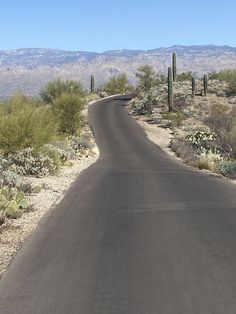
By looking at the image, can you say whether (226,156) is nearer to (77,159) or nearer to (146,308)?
(77,159)

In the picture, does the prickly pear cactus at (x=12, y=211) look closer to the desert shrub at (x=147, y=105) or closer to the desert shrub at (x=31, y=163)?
the desert shrub at (x=31, y=163)

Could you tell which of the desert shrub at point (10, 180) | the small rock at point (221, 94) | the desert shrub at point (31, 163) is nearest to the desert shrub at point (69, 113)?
the desert shrub at point (31, 163)

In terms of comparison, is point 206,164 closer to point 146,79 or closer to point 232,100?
point 232,100

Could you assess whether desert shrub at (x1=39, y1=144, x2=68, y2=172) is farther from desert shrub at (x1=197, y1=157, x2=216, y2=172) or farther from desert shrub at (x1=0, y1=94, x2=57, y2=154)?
desert shrub at (x1=197, y1=157, x2=216, y2=172)

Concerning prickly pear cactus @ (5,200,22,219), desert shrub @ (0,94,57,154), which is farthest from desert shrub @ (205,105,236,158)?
prickly pear cactus @ (5,200,22,219)

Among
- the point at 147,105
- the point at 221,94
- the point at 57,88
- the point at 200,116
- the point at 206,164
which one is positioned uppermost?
the point at 57,88

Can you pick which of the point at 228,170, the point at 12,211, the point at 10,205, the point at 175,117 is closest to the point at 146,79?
the point at 175,117

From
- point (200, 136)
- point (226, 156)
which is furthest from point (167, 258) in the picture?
point (200, 136)

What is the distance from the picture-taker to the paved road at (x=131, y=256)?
637 cm

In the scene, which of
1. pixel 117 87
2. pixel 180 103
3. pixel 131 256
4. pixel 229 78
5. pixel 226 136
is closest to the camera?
pixel 131 256

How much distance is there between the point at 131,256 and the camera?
8312mm

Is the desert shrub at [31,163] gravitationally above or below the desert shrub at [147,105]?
above

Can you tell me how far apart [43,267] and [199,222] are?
158 inches

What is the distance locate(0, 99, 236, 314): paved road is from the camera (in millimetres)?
6367
